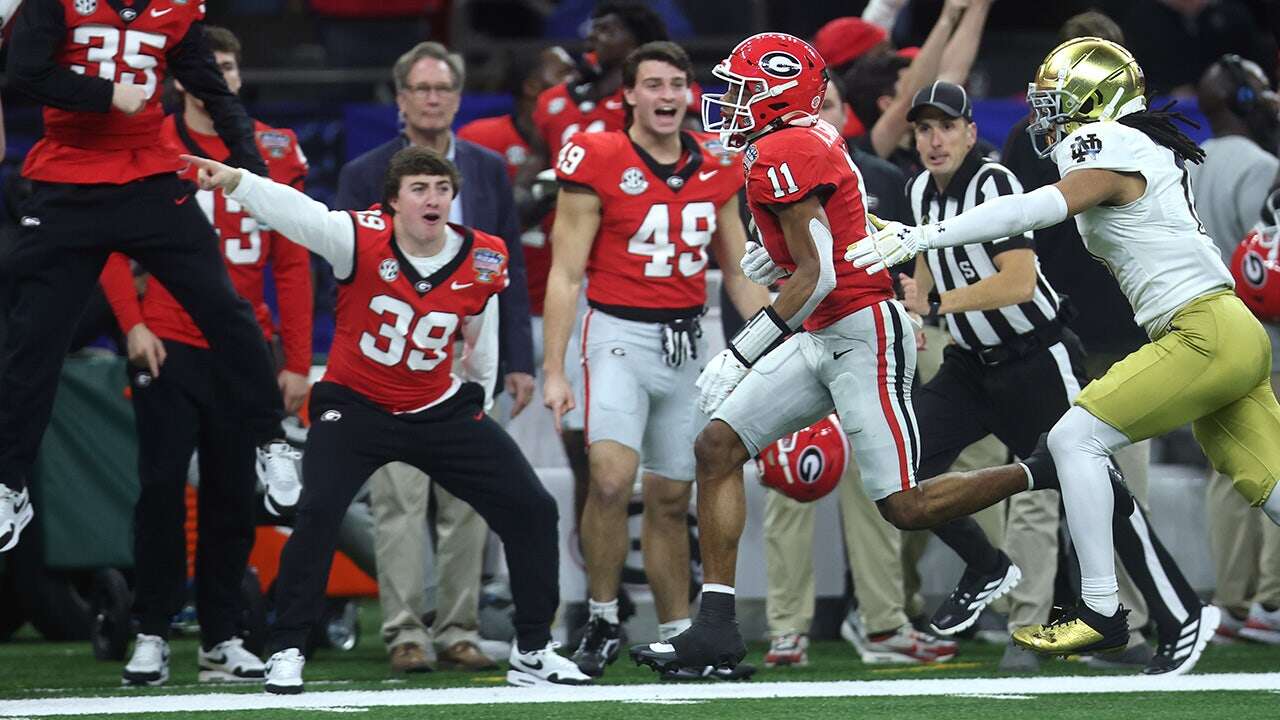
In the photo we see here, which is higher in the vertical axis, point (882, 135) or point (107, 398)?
point (882, 135)

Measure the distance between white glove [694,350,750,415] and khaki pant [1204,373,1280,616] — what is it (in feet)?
8.85

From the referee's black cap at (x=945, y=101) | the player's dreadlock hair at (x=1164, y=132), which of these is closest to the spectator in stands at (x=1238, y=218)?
the referee's black cap at (x=945, y=101)

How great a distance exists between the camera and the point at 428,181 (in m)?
7.19

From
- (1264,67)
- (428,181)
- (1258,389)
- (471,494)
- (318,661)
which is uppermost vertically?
(1264,67)

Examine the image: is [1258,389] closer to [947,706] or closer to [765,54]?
[947,706]

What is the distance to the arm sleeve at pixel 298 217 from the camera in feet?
22.6

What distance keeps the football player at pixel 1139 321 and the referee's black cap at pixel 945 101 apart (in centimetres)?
92

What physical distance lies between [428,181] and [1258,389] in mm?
2643

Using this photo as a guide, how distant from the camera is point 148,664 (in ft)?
24.0

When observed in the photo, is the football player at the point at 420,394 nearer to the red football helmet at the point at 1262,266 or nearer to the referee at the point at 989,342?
the referee at the point at 989,342

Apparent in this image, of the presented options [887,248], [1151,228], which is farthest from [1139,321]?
[887,248]

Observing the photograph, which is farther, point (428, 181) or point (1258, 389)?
point (428, 181)

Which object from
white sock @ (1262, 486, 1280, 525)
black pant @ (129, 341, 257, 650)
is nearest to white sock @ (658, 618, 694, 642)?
black pant @ (129, 341, 257, 650)

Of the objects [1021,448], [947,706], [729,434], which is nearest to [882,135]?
[1021,448]
